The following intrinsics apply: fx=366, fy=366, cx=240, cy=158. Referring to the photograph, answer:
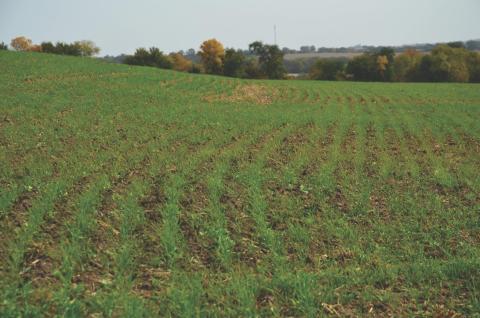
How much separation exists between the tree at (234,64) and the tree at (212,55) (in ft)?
10.7

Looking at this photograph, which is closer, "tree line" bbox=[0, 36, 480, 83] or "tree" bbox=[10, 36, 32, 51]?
"tree line" bbox=[0, 36, 480, 83]

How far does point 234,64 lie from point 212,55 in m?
7.84

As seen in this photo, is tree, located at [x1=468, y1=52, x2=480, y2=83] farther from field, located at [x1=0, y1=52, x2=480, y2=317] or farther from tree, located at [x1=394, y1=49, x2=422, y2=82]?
field, located at [x1=0, y1=52, x2=480, y2=317]

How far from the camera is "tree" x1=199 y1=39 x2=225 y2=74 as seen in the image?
89312mm

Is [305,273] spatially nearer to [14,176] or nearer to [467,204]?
[467,204]

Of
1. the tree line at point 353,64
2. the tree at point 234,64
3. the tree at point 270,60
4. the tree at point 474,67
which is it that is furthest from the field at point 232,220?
the tree at point 474,67

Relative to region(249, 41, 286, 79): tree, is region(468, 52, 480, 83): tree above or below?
below

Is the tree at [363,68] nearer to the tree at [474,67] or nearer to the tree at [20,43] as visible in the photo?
the tree at [474,67]

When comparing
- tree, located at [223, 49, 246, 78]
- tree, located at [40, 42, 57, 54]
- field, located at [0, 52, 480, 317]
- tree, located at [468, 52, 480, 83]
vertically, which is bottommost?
field, located at [0, 52, 480, 317]

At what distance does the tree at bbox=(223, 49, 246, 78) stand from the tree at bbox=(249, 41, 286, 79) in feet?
29.2

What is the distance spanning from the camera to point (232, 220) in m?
7.63

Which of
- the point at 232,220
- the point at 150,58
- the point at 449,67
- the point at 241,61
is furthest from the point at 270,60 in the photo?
the point at 232,220

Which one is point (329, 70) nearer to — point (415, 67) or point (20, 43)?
point (415, 67)

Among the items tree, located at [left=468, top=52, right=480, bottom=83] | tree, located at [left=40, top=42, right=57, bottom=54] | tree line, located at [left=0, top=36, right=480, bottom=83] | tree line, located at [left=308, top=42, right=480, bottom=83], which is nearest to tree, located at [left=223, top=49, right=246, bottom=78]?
tree line, located at [left=0, top=36, right=480, bottom=83]
